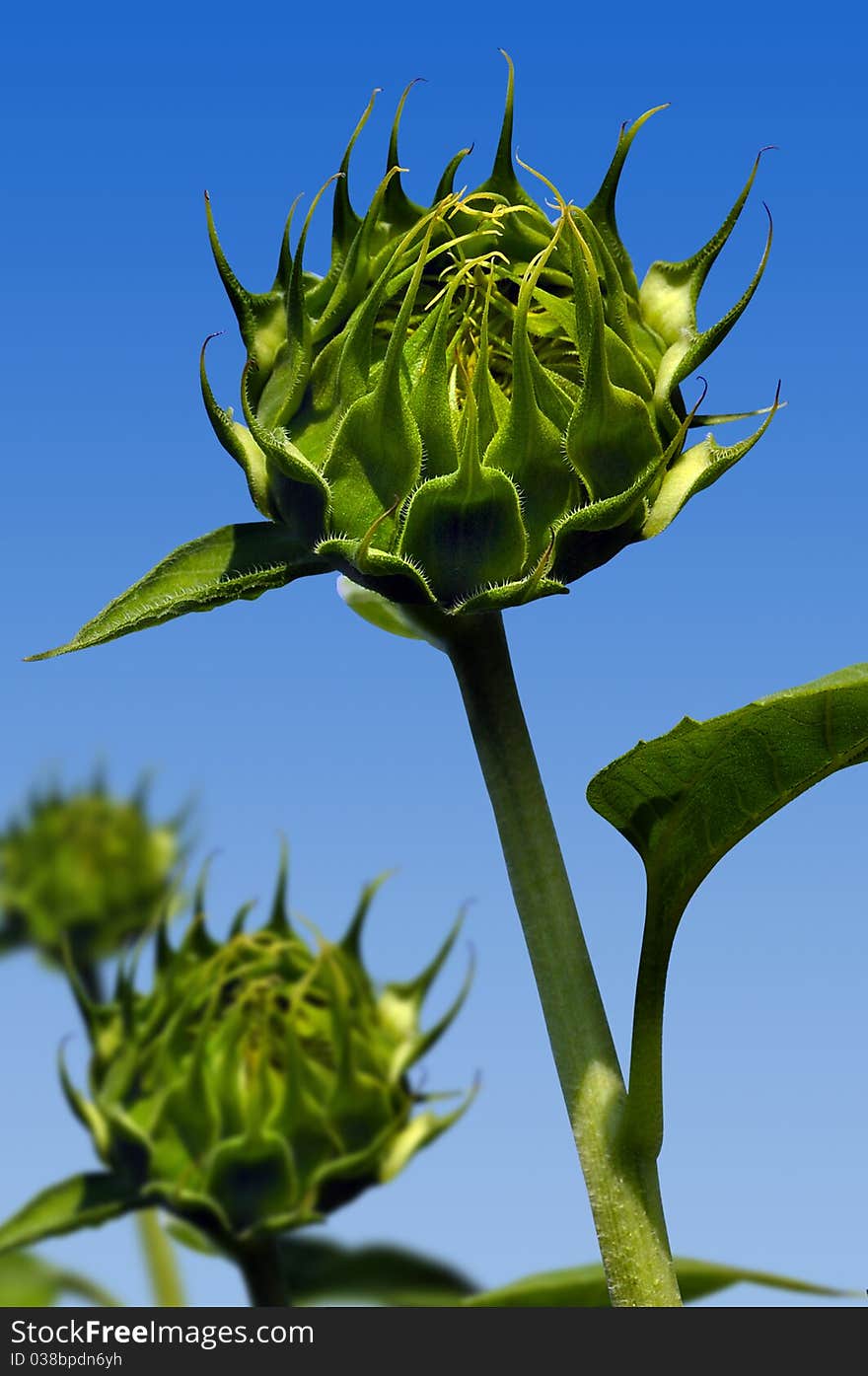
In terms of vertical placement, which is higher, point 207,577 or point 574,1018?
point 207,577

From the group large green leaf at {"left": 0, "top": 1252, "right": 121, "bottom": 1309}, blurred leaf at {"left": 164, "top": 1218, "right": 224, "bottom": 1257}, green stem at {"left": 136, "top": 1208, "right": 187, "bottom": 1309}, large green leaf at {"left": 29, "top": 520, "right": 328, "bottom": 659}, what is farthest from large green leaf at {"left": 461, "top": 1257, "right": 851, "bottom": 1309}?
large green leaf at {"left": 0, "top": 1252, "right": 121, "bottom": 1309}

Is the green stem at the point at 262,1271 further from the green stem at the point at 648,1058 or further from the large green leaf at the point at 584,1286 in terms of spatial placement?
the green stem at the point at 648,1058

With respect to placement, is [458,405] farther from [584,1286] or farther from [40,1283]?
[40,1283]

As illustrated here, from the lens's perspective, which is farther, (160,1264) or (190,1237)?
(160,1264)

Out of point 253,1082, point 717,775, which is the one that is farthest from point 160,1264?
point 717,775

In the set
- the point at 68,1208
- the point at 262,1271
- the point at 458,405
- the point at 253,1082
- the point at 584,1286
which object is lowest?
the point at 584,1286

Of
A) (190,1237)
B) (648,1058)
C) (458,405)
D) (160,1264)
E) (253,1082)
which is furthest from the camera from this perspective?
(160,1264)

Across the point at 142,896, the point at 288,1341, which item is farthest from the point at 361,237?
the point at 142,896
